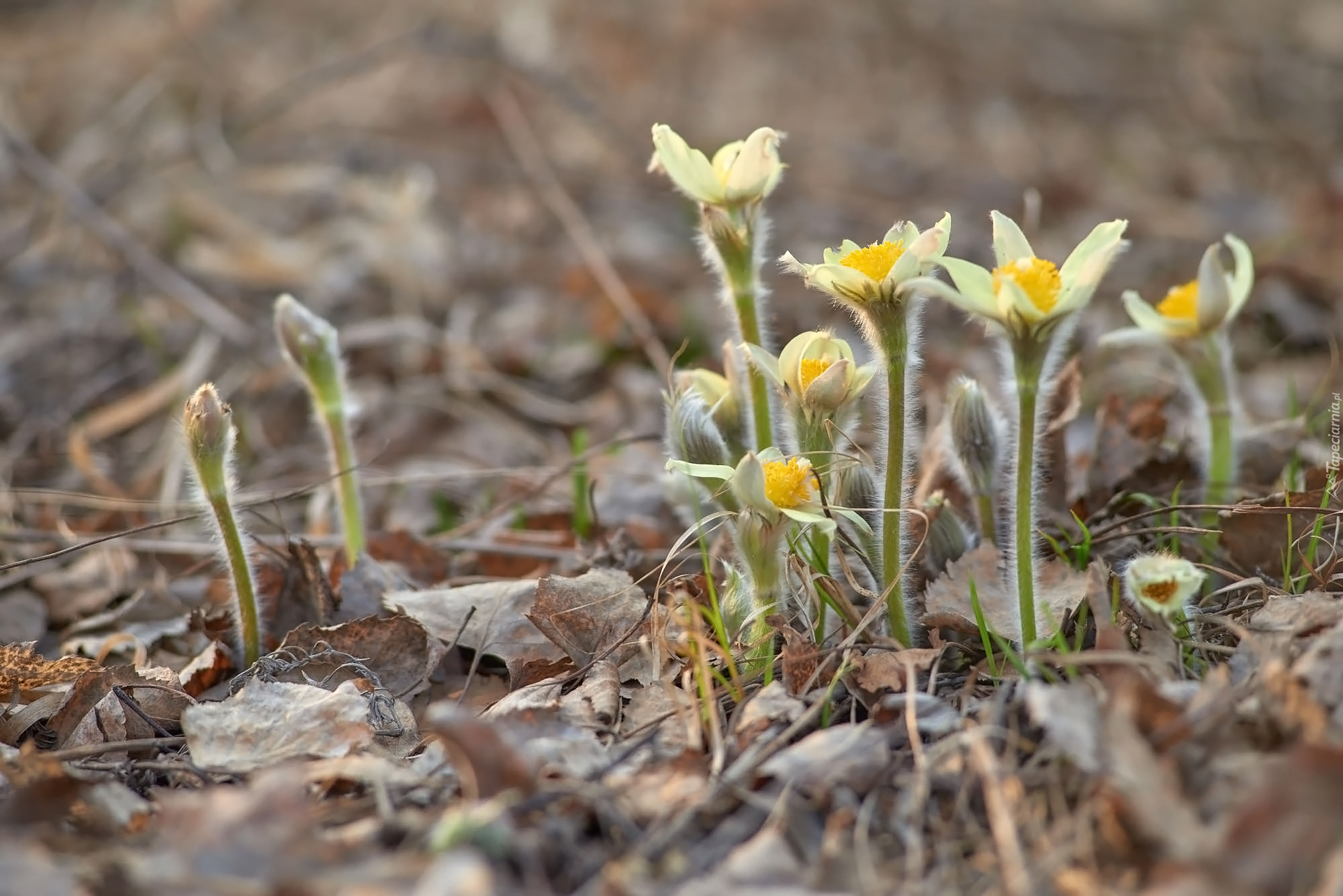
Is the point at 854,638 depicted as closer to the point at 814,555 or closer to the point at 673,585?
the point at 814,555

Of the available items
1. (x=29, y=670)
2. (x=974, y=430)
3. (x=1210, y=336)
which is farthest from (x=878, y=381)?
(x=29, y=670)

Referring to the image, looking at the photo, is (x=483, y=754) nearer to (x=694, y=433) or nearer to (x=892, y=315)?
(x=694, y=433)

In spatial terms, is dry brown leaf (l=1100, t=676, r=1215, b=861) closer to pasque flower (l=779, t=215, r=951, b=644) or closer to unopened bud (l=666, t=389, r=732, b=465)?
pasque flower (l=779, t=215, r=951, b=644)

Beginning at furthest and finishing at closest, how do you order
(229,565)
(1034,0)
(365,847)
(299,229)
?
(1034,0), (299,229), (229,565), (365,847)

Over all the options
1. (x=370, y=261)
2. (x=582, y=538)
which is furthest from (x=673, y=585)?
(x=370, y=261)

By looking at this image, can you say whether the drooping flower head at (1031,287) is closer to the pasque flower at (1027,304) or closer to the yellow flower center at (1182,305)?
the pasque flower at (1027,304)
